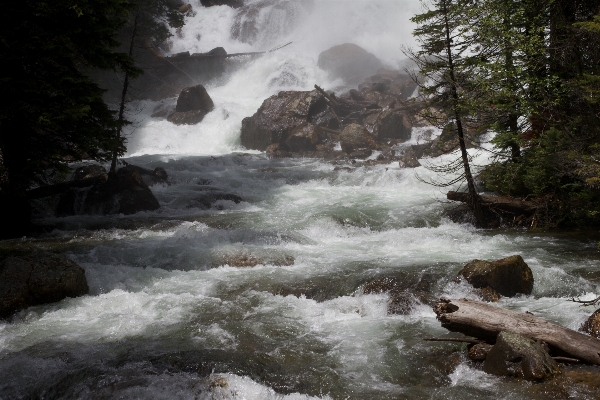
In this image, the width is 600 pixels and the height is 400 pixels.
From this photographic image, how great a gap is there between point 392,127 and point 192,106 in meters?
16.4

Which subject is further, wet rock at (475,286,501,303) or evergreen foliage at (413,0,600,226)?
evergreen foliage at (413,0,600,226)

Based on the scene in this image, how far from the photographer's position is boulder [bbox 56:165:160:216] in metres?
15.8

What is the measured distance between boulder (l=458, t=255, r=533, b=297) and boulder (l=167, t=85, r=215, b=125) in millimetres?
30447

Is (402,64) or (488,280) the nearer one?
(488,280)

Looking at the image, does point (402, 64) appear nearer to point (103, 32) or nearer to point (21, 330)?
point (103, 32)

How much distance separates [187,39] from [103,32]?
4751 centimetres

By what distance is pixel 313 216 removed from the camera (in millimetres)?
14742

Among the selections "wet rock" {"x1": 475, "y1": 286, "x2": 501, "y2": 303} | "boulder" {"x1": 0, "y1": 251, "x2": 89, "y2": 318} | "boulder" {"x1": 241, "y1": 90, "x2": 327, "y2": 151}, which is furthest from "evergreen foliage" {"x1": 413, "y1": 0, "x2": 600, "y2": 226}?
"boulder" {"x1": 241, "y1": 90, "x2": 327, "y2": 151}

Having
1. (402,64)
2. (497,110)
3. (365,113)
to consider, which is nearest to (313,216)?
(497,110)

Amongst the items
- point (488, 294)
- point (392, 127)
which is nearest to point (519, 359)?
point (488, 294)

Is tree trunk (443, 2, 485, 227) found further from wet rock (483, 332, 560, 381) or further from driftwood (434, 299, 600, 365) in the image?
wet rock (483, 332, 560, 381)

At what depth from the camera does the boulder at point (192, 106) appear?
35.6m

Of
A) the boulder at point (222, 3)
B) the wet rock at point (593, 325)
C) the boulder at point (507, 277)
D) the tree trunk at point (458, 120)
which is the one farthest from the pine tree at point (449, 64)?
the boulder at point (222, 3)

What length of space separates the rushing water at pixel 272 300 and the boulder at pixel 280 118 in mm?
11494
